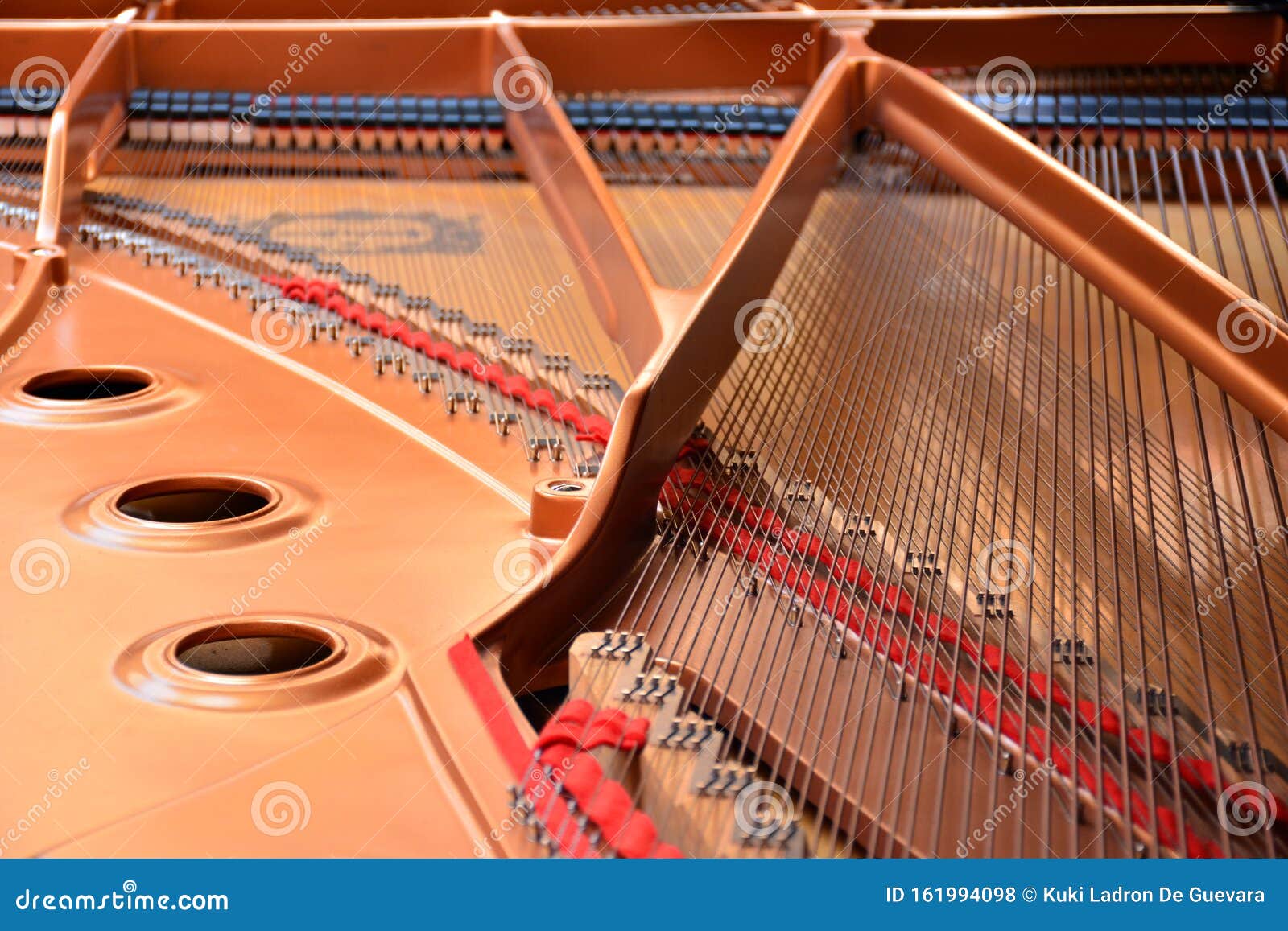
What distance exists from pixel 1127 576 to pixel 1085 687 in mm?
344

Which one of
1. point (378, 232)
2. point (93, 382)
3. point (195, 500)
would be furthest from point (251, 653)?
point (378, 232)

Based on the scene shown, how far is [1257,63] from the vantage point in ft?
12.6

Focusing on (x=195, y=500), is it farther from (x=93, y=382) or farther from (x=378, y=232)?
(x=378, y=232)

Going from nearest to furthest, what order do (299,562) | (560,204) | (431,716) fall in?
(431,716), (299,562), (560,204)

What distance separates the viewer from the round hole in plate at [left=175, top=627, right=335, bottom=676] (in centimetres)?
185

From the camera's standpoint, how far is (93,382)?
2.84 metres

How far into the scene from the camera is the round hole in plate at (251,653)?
1847 mm

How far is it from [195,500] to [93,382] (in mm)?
645

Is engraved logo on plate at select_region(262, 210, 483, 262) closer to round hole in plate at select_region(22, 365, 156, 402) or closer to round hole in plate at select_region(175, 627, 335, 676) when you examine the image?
round hole in plate at select_region(22, 365, 156, 402)

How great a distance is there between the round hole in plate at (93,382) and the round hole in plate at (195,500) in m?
0.51

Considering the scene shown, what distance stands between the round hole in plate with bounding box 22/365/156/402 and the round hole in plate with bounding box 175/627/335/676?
3.57 ft

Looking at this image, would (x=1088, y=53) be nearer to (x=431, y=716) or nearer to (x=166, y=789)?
(x=431, y=716)

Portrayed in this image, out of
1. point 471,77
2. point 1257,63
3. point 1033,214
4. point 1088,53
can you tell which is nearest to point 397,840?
point 1033,214

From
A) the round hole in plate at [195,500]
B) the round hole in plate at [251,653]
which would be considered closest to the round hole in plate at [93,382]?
the round hole in plate at [195,500]
